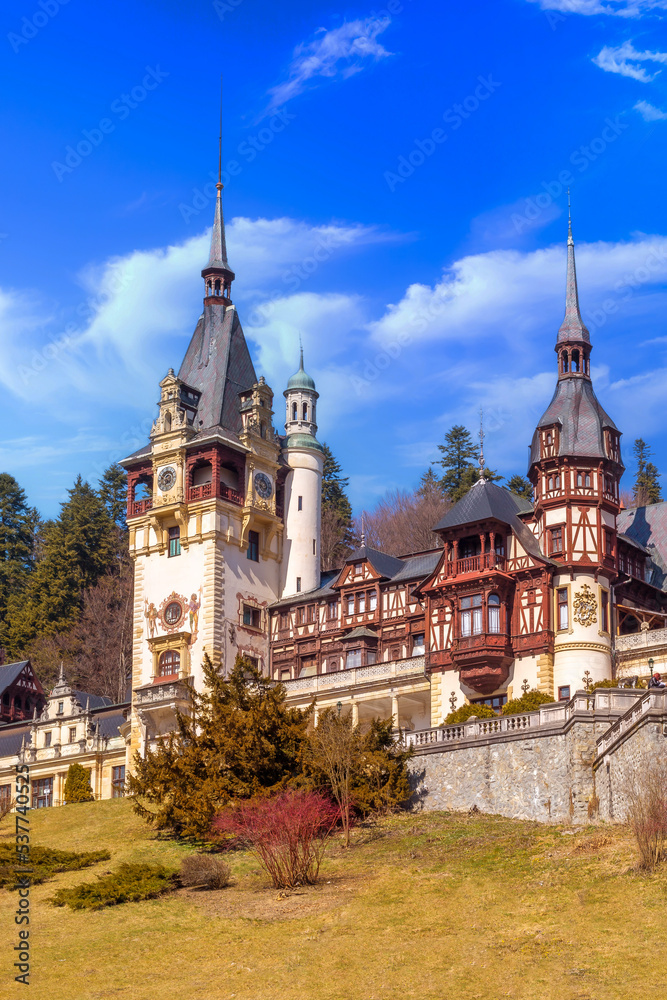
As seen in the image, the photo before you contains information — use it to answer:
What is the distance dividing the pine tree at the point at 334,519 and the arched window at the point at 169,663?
24396 millimetres

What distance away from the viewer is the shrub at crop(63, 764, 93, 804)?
213 ft

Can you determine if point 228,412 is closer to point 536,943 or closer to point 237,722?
point 237,722

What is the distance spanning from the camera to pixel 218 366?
73188 mm

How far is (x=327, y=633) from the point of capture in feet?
220

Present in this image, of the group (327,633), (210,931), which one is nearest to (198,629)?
(327,633)

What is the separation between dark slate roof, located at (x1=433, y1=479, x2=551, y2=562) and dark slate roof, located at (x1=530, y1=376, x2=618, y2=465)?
222cm

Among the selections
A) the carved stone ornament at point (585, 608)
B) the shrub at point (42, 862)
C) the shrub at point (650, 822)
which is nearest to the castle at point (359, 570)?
the carved stone ornament at point (585, 608)

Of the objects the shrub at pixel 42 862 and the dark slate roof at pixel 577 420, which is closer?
the shrub at pixel 42 862

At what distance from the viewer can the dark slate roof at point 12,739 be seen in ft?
244

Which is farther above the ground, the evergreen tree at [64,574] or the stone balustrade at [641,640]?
the evergreen tree at [64,574]

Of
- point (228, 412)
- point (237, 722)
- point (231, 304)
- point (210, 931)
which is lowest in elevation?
point (210, 931)

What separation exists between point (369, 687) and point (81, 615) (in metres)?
32.6

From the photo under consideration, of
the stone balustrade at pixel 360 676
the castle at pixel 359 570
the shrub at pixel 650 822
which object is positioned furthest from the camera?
the stone balustrade at pixel 360 676

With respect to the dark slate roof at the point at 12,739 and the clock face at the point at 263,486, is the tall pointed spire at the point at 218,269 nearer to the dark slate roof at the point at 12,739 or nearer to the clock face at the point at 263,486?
the clock face at the point at 263,486
